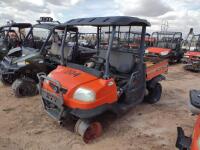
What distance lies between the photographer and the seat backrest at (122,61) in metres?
4.83

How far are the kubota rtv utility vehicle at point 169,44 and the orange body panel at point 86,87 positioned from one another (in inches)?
339

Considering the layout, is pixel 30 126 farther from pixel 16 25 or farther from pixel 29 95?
pixel 16 25

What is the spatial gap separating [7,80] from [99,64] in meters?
3.83

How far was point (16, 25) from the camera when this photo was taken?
9227mm

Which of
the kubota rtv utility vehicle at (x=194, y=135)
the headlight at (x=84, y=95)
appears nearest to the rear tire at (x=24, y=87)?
the headlight at (x=84, y=95)

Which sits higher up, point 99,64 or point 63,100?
point 99,64

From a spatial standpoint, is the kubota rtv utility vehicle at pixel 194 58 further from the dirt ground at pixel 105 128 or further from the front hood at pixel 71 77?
the front hood at pixel 71 77

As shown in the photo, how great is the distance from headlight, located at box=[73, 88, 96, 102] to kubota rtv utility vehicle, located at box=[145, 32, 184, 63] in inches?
354

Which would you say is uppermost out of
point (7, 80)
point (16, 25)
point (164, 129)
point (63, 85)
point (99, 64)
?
point (16, 25)

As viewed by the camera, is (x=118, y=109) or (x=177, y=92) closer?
(x=118, y=109)

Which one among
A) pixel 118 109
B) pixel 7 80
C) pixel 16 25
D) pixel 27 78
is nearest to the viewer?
pixel 118 109

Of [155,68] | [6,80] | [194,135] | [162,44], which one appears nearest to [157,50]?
[162,44]

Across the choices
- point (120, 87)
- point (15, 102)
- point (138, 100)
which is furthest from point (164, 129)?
point (15, 102)

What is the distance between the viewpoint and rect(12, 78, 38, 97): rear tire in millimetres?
6008
